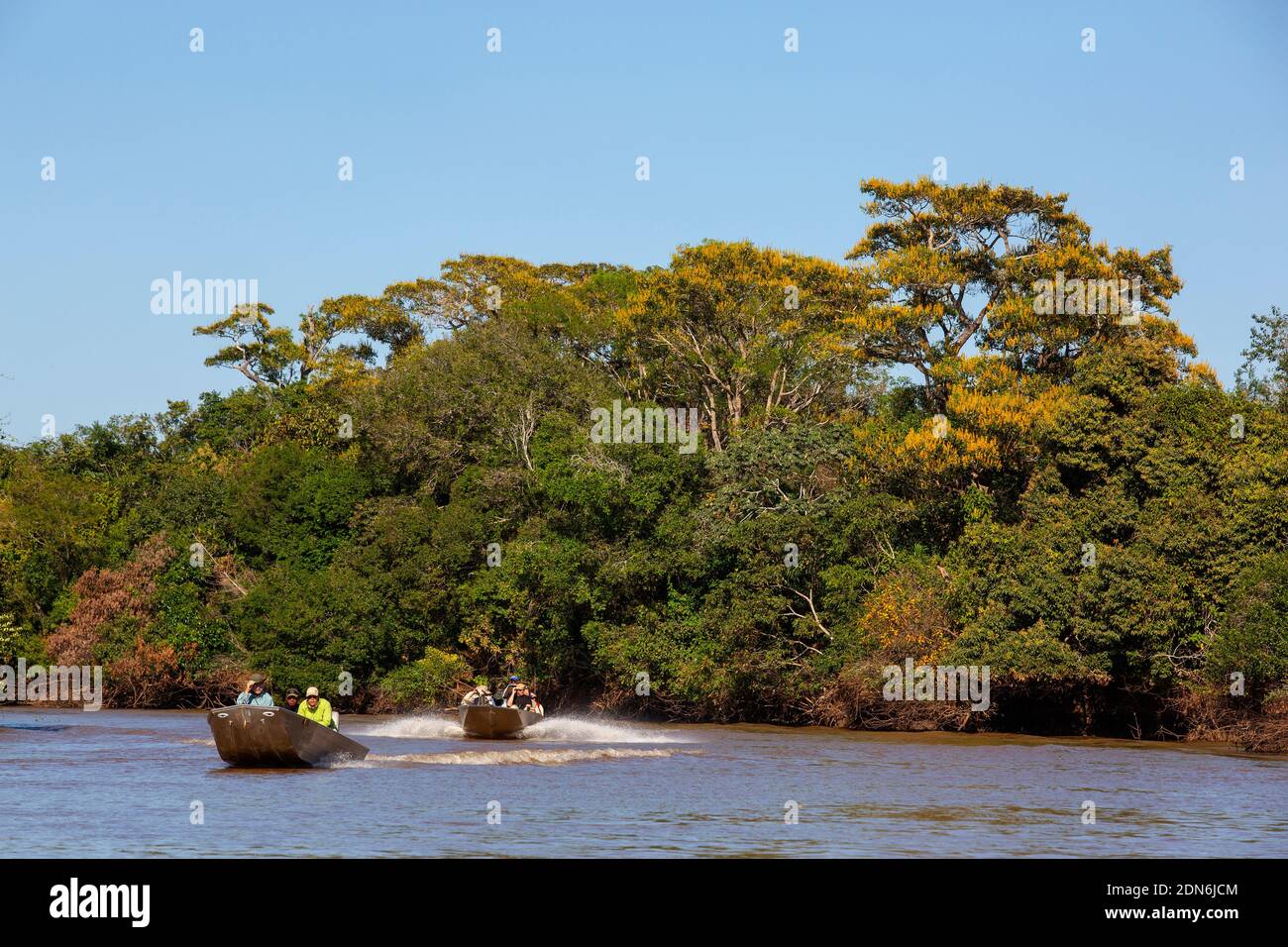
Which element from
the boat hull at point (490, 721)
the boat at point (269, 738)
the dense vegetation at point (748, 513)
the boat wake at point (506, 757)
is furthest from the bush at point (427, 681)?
the boat at point (269, 738)

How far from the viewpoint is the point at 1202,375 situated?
41781 millimetres

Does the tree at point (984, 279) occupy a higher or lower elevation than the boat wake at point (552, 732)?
higher

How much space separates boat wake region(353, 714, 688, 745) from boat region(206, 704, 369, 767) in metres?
10.6

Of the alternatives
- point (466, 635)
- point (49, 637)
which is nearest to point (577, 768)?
point (466, 635)

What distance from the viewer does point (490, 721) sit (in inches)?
1467

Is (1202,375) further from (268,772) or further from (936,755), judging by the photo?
(268,772)

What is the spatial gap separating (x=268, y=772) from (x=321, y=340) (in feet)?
179

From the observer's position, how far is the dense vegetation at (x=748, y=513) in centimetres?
3753

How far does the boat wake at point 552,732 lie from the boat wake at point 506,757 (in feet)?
14.2

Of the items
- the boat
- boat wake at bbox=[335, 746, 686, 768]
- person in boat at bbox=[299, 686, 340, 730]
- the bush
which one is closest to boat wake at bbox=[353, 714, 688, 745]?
the bush

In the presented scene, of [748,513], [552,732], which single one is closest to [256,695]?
[552,732]

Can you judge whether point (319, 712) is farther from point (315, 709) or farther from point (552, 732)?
point (552, 732)

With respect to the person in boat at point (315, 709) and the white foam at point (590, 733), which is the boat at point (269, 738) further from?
the white foam at point (590, 733)

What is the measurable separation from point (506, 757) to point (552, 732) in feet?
30.0
